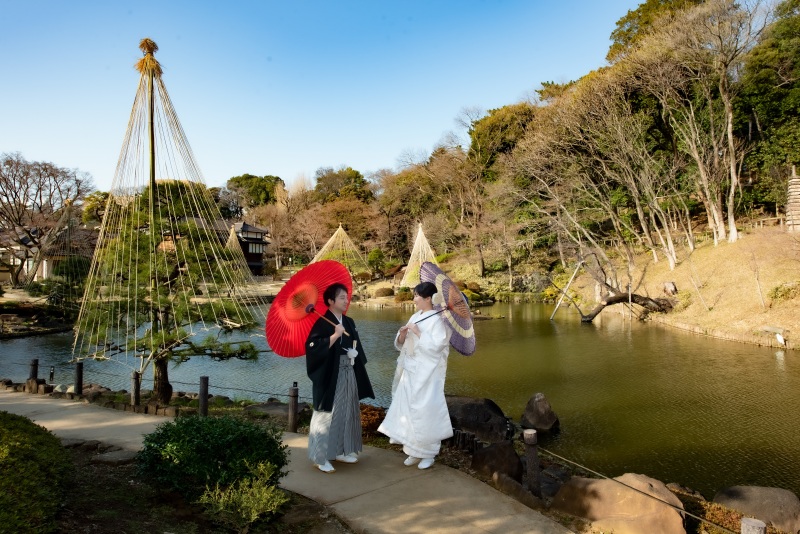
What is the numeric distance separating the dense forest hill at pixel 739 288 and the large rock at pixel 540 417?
991cm

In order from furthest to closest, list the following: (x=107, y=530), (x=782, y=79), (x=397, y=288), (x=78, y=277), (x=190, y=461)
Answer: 1. (x=397, y=288)
2. (x=782, y=79)
3. (x=78, y=277)
4. (x=190, y=461)
5. (x=107, y=530)

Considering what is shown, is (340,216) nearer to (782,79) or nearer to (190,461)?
(782,79)

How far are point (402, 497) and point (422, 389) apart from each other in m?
1.06

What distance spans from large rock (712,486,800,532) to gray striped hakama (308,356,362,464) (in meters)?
3.67

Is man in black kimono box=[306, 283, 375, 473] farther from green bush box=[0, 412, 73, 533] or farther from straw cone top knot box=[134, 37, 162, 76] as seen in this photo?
straw cone top knot box=[134, 37, 162, 76]

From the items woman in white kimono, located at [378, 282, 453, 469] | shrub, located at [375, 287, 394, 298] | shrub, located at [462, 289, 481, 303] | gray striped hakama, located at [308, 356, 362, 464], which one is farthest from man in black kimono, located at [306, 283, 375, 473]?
shrub, located at [375, 287, 394, 298]

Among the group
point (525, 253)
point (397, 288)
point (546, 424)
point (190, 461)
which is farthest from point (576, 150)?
point (190, 461)

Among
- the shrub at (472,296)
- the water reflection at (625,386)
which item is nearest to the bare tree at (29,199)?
the water reflection at (625,386)

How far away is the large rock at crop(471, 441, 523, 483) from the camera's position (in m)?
5.09

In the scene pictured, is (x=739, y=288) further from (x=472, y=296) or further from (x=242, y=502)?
(x=242, y=502)

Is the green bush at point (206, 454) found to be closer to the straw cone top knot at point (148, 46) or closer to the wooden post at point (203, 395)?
the wooden post at point (203, 395)

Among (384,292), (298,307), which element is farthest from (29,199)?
(298,307)

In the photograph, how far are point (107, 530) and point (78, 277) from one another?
21705mm

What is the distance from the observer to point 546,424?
852 cm
